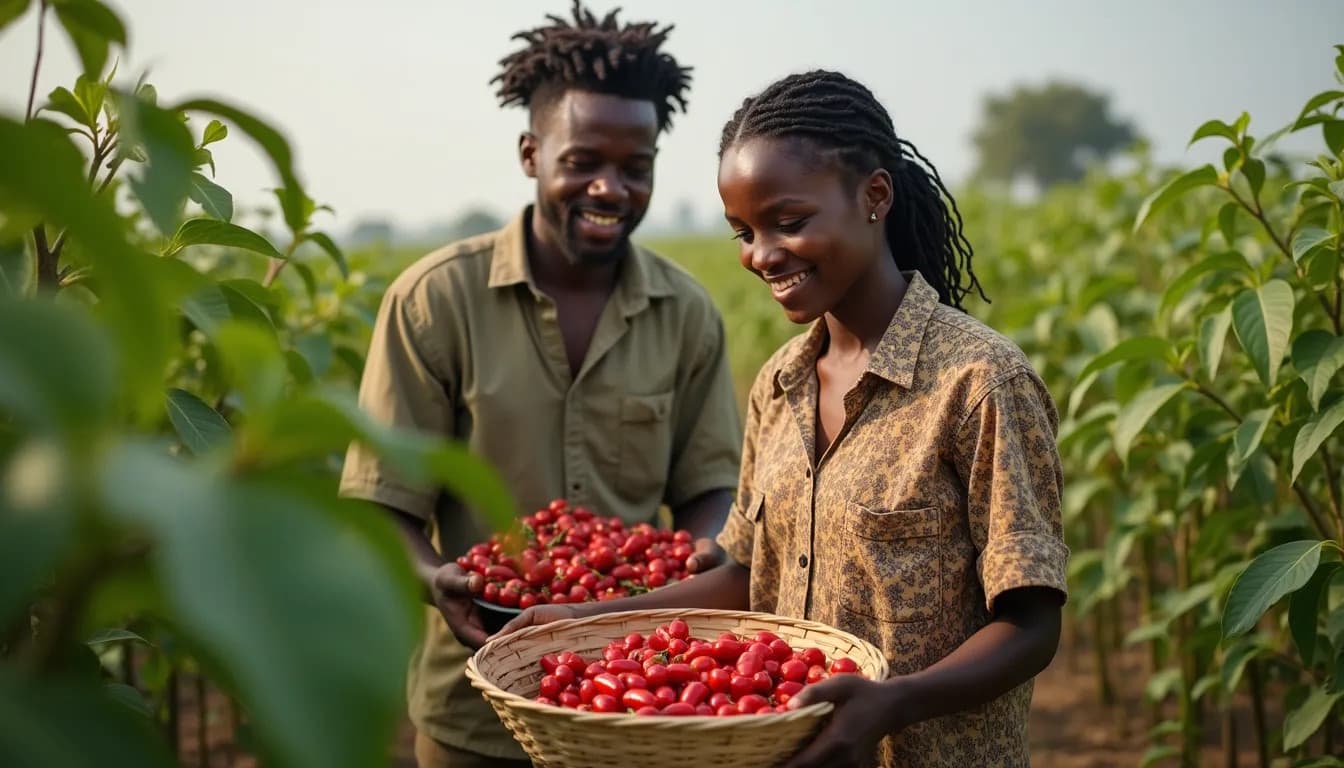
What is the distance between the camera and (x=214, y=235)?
6.06 ft

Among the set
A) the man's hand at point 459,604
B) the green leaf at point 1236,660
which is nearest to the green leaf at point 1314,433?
the green leaf at point 1236,660

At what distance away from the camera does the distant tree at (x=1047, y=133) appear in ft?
215

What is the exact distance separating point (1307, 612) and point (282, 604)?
7.08 feet

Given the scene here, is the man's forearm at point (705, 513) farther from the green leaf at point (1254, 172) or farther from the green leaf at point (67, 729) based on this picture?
the green leaf at point (67, 729)

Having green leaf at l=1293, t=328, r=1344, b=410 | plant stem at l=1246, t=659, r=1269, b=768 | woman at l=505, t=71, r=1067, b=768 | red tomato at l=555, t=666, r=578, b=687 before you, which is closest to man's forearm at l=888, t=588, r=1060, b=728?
woman at l=505, t=71, r=1067, b=768

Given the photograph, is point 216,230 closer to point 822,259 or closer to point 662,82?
→ point 822,259

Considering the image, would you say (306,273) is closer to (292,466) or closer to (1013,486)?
(1013,486)

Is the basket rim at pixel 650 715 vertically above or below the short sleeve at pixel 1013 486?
below

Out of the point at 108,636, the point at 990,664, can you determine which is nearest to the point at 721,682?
the point at 990,664

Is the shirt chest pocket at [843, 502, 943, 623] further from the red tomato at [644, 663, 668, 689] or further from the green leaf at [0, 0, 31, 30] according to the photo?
the green leaf at [0, 0, 31, 30]

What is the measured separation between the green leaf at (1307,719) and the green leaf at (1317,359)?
0.66 m

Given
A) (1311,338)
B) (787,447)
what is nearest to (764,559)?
(787,447)

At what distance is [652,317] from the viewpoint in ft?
9.91

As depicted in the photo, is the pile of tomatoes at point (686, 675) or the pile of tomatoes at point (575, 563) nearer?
the pile of tomatoes at point (686, 675)
